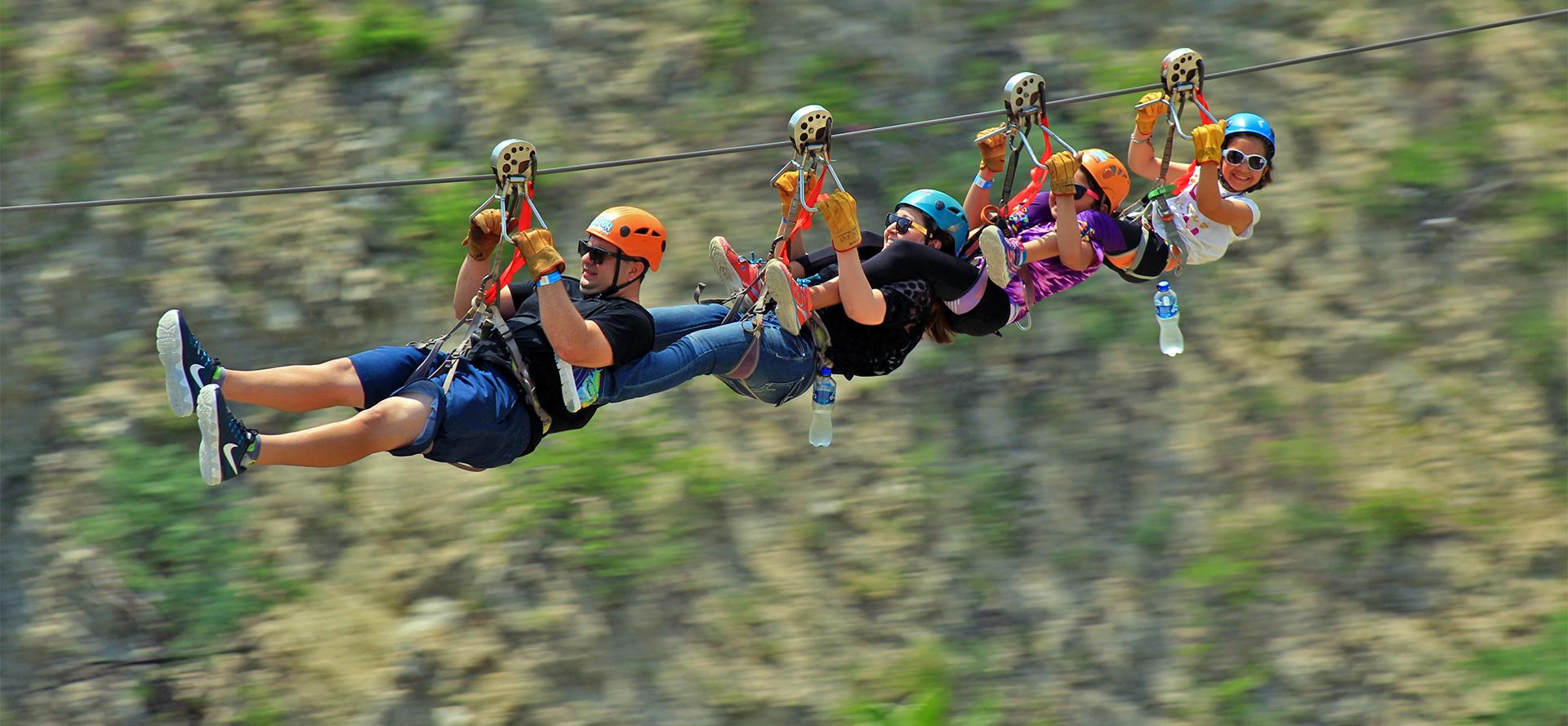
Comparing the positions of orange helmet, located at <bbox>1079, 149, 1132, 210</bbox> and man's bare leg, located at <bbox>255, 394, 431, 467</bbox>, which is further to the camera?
orange helmet, located at <bbox>1079, 149, 1132, 210</bbox>

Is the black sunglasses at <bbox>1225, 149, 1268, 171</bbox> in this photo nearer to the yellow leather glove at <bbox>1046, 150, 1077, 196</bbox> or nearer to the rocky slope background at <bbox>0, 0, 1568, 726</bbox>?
the yellow leather glove at <bbox>1046, 150, 1077, 196</bbox>

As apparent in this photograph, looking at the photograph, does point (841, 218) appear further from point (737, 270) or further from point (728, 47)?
point (728, 47)

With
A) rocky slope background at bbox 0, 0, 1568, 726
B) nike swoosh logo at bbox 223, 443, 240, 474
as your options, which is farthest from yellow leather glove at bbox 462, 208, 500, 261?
rocky slope background at bbox 0, 0, 1568, 726

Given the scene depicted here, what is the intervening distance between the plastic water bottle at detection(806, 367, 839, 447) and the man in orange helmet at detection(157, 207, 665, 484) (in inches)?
37.0

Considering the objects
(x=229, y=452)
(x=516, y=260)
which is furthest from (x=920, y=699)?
(x=229, y=452)

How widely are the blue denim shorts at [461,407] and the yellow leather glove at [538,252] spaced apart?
542 mm

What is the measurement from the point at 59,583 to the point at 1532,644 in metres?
9.66

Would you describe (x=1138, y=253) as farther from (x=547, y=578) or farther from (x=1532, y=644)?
(x=1532, y=644)

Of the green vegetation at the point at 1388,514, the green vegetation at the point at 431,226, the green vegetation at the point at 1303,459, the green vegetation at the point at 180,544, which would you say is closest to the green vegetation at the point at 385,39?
the green vegetation at the point at 431,226

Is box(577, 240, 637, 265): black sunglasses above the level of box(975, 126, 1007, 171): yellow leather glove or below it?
below

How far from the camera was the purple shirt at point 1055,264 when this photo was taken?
22.7ft

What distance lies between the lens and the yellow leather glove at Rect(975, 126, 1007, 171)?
6.87 m

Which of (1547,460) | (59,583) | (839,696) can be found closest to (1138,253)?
(839,696)

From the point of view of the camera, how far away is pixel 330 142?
1045cm
